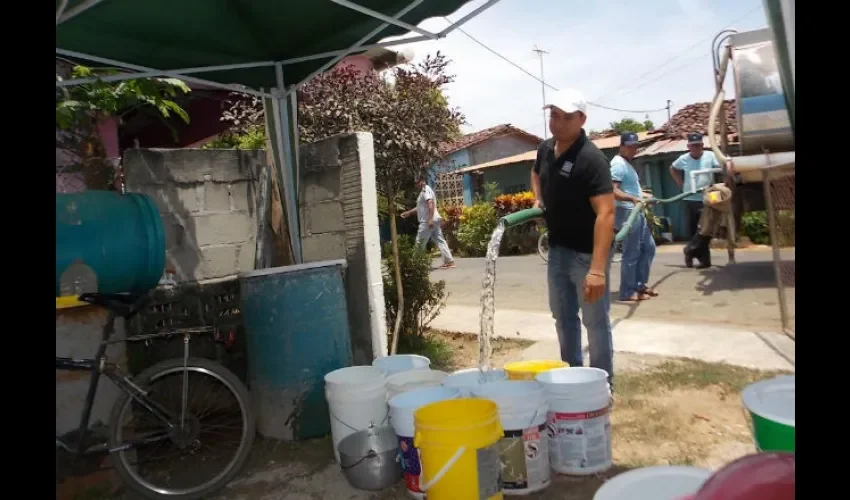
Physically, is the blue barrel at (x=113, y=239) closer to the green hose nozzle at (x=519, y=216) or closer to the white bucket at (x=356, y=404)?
the white bucket at (x=356, y=404)

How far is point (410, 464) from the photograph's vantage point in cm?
266

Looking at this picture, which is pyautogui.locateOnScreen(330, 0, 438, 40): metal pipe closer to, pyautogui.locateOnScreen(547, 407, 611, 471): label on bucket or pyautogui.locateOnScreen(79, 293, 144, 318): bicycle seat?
pyautogui.locateOnScreen(79, 293, 144, 318): bicycle seat

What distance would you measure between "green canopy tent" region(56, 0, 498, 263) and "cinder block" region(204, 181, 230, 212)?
41 cm

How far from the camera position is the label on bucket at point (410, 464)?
103 inches

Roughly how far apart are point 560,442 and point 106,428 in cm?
253

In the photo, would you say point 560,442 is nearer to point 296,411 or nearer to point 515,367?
point 515,367

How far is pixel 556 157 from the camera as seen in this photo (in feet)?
11.1

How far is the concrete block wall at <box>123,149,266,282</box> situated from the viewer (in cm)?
390

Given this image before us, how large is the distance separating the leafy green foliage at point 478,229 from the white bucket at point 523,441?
42.4 ft

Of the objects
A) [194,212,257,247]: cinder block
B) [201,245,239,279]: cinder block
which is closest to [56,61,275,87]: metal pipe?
[194,212,257,247]: cinder block

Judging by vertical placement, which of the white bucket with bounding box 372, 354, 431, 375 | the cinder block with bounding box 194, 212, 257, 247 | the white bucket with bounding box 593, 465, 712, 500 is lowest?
the white bucket with bounding box 593, 465, 712, 500

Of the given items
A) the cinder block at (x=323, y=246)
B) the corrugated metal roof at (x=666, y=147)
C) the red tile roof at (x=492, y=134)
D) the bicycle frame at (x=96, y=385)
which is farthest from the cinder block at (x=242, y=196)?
the red tile roof at (x=492, y=134)
